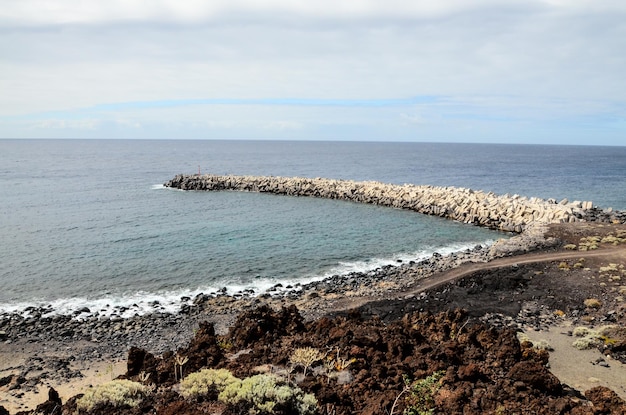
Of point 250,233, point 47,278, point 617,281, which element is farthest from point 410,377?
point 250,233

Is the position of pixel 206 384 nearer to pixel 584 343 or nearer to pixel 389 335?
pixel 389 335

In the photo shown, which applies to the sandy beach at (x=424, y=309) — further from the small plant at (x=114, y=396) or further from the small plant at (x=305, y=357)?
the small plant at (x=305, y=357)

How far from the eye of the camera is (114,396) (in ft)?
39.0

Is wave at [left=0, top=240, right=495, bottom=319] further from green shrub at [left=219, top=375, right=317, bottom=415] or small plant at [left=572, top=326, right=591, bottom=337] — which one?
small plant at [left=572, top=326, right=591, bottom=337]

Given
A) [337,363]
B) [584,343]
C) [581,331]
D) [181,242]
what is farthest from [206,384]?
[181,242]

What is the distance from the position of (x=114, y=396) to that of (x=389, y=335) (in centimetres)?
893

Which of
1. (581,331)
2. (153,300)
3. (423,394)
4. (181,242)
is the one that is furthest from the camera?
(181,242)

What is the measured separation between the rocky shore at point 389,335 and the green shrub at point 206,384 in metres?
0.37

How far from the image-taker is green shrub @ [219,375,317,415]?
11289 mm

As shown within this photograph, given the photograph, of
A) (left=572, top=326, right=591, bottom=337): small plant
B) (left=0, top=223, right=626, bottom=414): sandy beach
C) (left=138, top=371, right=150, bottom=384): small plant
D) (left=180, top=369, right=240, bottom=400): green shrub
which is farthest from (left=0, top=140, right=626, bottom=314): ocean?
(left=572, top=326, right=591, bottom=337): small plant

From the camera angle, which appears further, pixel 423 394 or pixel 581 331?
pixel 581 331

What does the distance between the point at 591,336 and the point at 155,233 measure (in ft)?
105

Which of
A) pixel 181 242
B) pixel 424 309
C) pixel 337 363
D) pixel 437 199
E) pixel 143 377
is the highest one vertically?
pixel 437 199

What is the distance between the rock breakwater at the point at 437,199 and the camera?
42.2 metres
